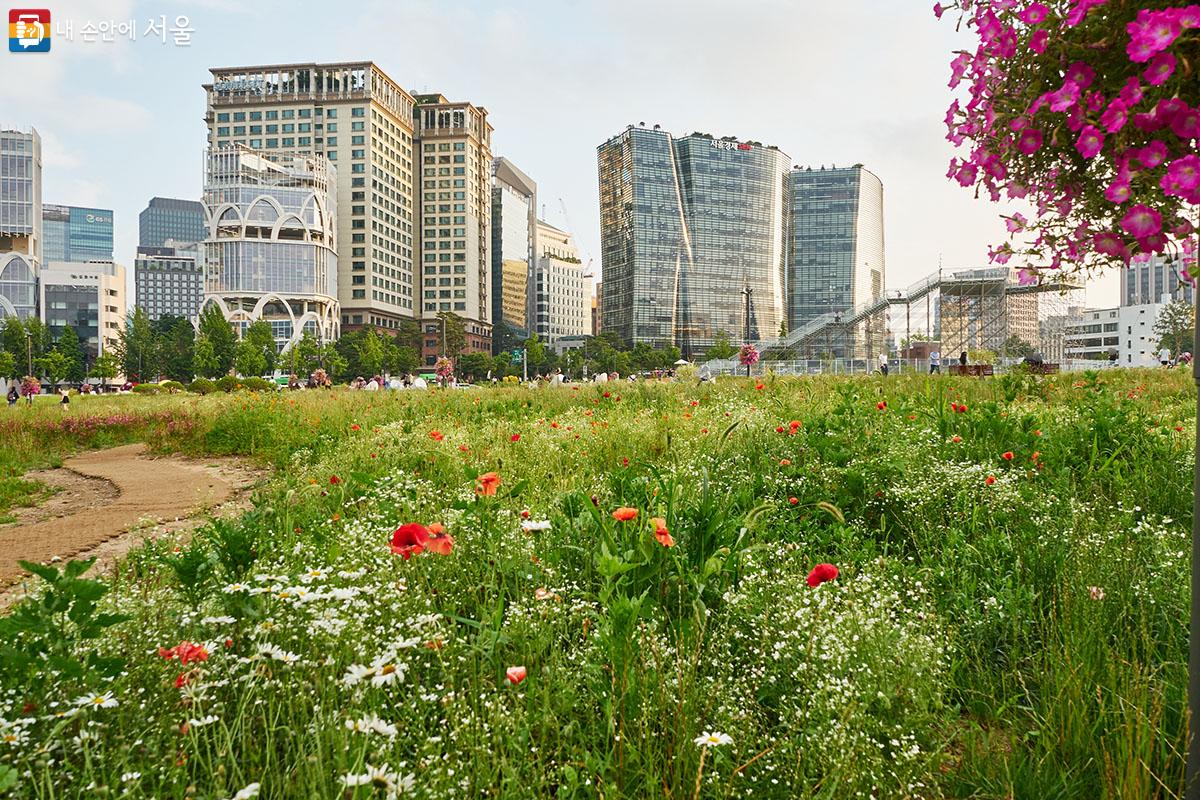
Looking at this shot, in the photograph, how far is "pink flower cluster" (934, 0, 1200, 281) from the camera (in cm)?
128

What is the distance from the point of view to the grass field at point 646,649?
5.19 ft

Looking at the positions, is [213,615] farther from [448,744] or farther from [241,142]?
[241,142]

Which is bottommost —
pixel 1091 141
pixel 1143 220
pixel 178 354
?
pixel 1143 220

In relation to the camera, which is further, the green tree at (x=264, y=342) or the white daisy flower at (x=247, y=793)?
the green tree at (x=264, y=342)

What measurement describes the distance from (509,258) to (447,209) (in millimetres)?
36432

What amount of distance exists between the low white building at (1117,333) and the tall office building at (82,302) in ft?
537

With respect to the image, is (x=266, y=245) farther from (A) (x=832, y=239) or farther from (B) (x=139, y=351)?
(A) (x=832, y=239)

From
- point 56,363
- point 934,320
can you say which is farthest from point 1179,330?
point 56,363

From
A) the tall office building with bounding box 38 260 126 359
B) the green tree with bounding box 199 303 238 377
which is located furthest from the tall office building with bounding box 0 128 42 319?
the green tree with bounding box 199 303 238 377

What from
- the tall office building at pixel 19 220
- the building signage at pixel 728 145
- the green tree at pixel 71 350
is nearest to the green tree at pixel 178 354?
the green tree at pixel 71 350

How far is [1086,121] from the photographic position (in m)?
1.42

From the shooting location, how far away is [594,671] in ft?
6.15

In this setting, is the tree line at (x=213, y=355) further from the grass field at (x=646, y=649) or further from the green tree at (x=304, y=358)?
the grass field at (x=646, y=649)

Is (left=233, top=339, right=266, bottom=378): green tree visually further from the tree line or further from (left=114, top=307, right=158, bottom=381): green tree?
(left=114, top=307, right=158, bottom=381): green tree
